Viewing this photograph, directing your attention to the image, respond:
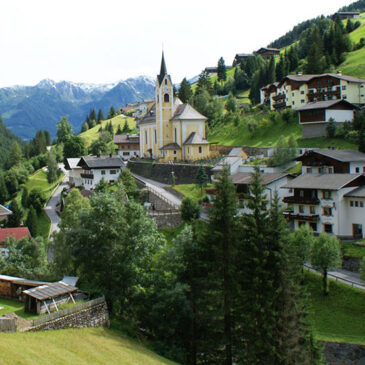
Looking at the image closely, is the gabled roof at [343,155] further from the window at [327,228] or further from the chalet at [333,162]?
the window at [327,228]

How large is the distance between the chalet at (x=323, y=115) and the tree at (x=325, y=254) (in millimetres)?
33985

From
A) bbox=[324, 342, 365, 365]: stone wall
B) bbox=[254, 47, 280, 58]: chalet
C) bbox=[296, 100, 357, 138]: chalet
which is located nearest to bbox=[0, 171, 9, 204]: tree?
bbox=[296, 100, 357, 138]: chalet

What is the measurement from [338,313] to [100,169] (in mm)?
44859

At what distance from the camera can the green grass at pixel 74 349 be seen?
1880cm

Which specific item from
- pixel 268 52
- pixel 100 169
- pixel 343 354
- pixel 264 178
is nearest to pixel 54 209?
pixel 100 169

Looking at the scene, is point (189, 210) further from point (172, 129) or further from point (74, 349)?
point (172, 129)

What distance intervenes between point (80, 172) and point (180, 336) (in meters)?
54.9

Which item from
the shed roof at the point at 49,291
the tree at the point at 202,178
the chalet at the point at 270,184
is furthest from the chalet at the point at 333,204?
the shed roof at the point at 49,291

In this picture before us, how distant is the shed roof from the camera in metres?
24.8

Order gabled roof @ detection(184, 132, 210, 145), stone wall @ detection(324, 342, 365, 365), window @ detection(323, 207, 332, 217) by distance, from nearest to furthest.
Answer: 1. stone wall @ detection(324, 342, 365, 365)
2. window @ detection(323, 207, 332, 217)
3. gabled roof @ detection(184, 132, 210, 145)

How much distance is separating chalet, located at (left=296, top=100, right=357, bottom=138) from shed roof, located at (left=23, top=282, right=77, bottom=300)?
48155mm

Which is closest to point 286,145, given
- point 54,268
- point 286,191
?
point 286,191

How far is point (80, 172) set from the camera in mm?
78500

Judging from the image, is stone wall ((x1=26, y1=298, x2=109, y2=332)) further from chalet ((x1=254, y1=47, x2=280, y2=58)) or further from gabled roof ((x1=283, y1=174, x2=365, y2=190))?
chalet ((x1=254, y1=47, x2=280, y2=58))
